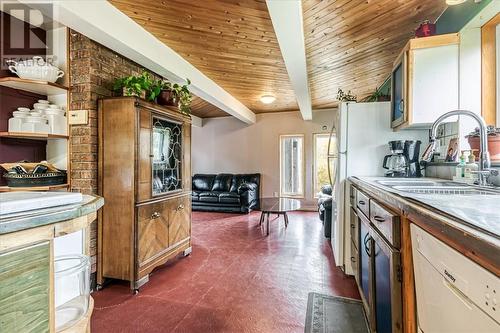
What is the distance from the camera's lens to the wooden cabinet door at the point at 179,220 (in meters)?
2.79

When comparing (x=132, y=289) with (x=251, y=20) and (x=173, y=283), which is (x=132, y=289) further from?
(x=251, y=20)

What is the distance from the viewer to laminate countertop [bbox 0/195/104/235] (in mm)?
598

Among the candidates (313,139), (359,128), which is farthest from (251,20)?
(313,139)

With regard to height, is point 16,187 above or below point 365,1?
below

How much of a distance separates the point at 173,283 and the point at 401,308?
6.63 feet

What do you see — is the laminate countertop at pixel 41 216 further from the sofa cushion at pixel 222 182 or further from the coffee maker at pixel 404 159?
the sofa cushion at pixel 222 182

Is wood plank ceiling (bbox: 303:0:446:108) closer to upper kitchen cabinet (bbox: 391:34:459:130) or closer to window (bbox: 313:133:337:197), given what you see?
upper kitchen cabinet (bbox: 391:34:459:130)

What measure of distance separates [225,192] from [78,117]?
154 inches

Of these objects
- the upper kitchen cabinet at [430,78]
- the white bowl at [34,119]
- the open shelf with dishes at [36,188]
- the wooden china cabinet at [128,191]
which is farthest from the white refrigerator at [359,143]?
the white bowl at [34,119]

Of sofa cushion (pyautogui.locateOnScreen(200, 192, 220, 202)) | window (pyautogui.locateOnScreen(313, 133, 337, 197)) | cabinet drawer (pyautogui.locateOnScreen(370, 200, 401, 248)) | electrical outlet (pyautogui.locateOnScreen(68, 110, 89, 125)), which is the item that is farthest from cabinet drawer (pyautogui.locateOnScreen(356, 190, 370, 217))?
window (pyautogui.locateOnScreen(313, 133, 337, 197))

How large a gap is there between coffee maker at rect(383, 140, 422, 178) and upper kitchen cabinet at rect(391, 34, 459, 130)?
331mm

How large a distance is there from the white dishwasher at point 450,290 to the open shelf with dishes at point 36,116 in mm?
2664

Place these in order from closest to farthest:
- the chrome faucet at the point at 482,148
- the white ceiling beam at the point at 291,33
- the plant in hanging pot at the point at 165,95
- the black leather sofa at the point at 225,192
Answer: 1. the chrome faucet at the point at 482,148
2. the white ceiling beam at the point at 291,33
3. the plant in hanging pot at the point at 165,95
4. the black leather sofa at the point at 225,192

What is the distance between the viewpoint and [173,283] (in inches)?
95.0
